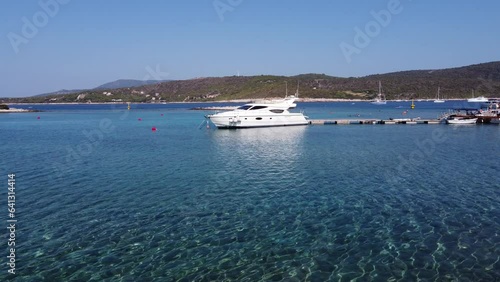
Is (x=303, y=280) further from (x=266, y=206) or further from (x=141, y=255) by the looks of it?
→ (x=266, y=206)

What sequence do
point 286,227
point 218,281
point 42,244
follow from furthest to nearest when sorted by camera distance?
point 286,227, point 42,244, point 218,281

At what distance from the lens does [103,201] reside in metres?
20.7

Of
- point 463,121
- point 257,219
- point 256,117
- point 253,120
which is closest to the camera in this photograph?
point 257,219

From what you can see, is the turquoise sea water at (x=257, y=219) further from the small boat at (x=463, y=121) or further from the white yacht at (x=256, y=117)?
the small boat at (x=463, y=121)

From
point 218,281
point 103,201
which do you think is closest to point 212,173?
point 103,201

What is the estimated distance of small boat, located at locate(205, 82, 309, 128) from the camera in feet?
214

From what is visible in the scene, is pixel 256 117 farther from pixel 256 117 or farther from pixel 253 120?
pixel 253 120

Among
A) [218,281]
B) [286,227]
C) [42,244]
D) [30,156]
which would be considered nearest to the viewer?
[218,281]

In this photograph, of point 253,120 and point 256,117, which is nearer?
point 253,120

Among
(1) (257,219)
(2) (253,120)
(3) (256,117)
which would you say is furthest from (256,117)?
(1) (257,219)

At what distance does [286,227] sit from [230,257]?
12.4 ft

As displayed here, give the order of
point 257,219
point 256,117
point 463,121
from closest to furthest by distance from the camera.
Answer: point 257,219
point 256,117
point 463,121

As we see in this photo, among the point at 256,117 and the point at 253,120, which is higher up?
the point at 256,117

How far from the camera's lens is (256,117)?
67.3m
